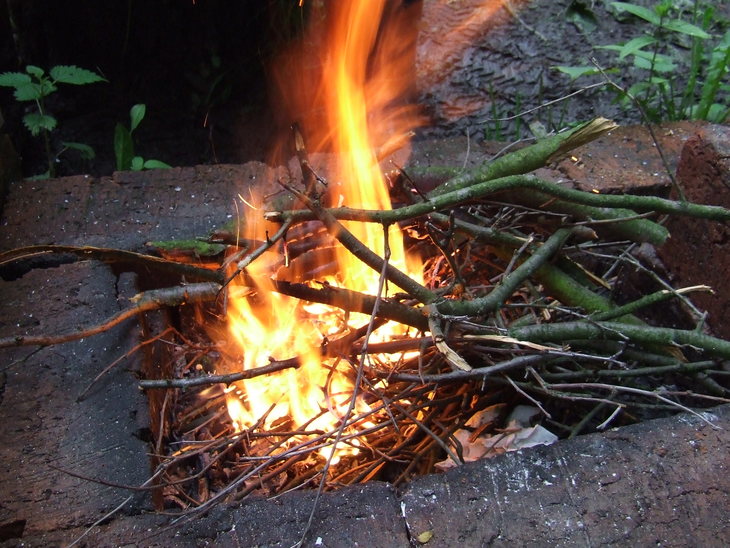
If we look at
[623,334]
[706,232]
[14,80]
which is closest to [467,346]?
[623,334]

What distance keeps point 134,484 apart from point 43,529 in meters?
0.24

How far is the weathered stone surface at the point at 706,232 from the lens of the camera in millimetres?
2229

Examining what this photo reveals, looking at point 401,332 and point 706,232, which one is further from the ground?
point 706,232

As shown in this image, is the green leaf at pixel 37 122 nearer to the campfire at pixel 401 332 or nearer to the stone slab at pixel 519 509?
the campfire at pixel 401 332

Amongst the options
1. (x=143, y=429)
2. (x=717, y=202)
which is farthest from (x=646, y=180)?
(x=143, y=429)

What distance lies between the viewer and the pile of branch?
1.93 metres

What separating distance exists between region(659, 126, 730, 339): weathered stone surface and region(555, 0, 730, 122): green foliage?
430 millimetres

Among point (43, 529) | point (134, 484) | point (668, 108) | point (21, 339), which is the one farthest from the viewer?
point (668, 108)

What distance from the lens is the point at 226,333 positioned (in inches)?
103

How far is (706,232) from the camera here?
2.29 meters

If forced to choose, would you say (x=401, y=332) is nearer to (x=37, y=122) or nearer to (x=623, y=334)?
(x=623, y=334)

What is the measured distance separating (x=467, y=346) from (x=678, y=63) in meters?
2.84

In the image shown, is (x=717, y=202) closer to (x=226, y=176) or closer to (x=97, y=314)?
(x=226, y=176)

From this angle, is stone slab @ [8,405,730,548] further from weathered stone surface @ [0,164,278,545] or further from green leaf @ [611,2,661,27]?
green leaf @ [611,2,661,27]
